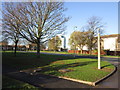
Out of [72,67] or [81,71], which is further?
[72,67]

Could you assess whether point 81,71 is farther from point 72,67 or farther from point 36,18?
point 36,18

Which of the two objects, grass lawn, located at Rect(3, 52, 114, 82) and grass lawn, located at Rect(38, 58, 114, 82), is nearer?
grass lawn, located at Rect(38, 58, 114, 82)

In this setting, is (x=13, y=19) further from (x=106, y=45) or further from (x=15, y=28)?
(x=106, y=45)

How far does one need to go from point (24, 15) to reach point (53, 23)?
4448 millimetres

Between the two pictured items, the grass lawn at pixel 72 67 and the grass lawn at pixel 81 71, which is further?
the grass lawn at pixel 72 67

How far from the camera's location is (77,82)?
6355 mm

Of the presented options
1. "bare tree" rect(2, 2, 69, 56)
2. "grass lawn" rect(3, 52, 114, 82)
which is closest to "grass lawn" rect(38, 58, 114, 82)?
"grass lawn" rect(3, 52, 114, 82)

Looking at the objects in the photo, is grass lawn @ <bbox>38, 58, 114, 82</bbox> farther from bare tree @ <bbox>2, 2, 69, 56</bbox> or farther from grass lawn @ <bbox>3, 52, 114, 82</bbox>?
bare tree @ <bbox>2, 2, 69, 56</bbox>

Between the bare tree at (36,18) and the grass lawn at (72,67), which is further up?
the bare tree at (36,18)

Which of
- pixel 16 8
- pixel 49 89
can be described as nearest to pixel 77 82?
pixel 49 89

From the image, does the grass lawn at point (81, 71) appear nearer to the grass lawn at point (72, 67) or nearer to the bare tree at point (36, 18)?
the grass lawn at point (72, 67)

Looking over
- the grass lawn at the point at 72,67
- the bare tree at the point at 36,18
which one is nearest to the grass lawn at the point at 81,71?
the grass lawn at the point at 72,67

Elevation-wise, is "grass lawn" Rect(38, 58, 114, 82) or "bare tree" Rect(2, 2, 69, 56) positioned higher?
"bare tree" Rect(2, 2, 69, 56)

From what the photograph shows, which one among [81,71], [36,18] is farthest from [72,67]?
[36,18]
